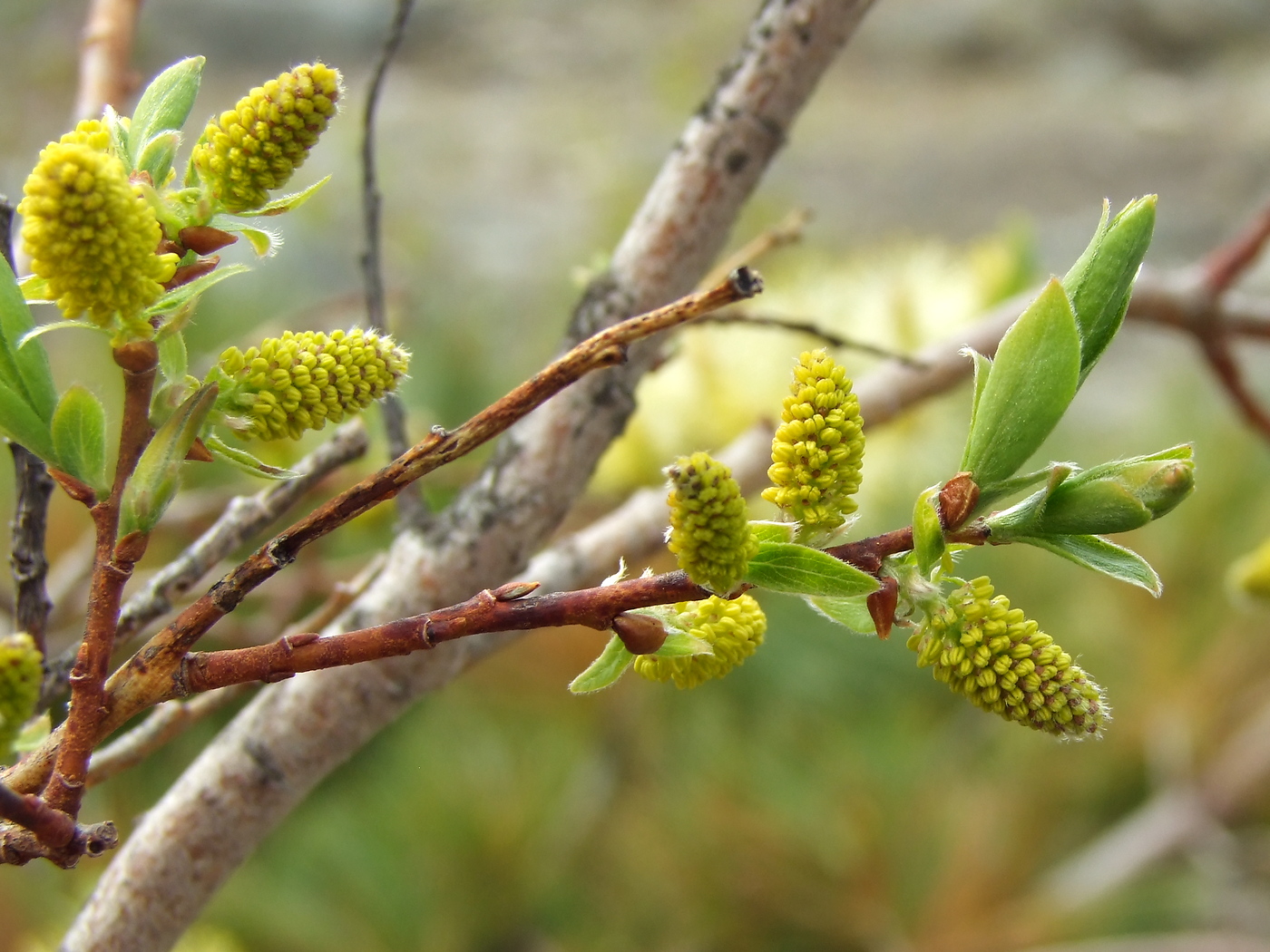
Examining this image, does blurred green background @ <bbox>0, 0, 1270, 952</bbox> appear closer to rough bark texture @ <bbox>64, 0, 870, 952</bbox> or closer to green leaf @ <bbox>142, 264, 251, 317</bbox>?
rough bark texture @ <bbox>64, 0, 870, 952</bbox>

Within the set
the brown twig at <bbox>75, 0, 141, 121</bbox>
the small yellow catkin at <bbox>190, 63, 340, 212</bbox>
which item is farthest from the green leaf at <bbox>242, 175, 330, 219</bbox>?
the brown twig at <bbox>75, 0, 141, 121</bbox>

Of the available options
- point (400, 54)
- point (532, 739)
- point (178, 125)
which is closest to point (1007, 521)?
point (178, 125)

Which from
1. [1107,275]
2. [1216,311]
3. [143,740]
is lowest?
[143,740]

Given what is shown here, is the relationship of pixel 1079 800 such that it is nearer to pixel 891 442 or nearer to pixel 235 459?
pixel 891 442

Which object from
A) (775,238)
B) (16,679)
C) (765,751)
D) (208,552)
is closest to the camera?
(16,679)

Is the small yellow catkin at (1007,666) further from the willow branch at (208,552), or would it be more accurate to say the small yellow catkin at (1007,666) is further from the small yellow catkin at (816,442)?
the willow branch at (208,552)

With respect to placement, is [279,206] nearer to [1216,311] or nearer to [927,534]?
[927,534]

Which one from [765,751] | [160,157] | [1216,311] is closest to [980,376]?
[160,157]
